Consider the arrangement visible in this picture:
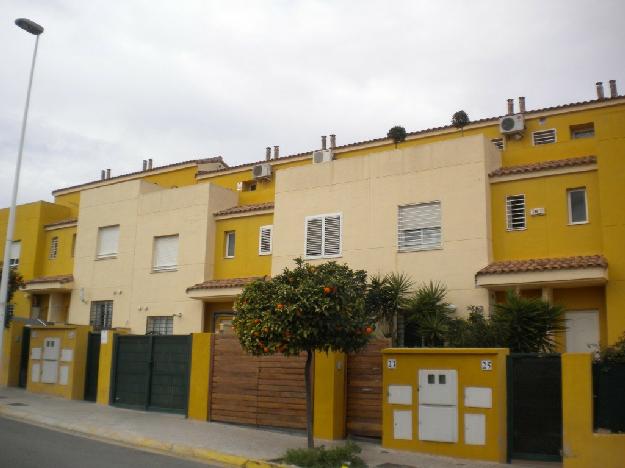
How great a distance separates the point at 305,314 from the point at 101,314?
16.1 meters

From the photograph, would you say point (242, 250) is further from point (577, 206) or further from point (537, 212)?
point (577, 206)

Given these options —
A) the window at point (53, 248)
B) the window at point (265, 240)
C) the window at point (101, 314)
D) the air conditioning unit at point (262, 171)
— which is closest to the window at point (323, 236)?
the window at point (265, 240)

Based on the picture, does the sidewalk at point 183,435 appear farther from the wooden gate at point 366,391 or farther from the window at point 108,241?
the window at point 108,241

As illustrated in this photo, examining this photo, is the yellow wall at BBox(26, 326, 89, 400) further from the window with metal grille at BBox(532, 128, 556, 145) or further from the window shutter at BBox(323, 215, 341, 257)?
the window with metal grille at BBox(532, 128, 556, 145)

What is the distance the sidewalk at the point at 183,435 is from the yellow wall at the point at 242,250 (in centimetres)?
615

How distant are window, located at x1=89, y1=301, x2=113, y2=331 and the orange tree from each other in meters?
14.3

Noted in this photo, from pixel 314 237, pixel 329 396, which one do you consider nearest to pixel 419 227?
pixel 314 237

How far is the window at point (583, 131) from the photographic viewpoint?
23.2m

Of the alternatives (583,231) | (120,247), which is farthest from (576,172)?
(120,247)

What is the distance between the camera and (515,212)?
17.0 meters

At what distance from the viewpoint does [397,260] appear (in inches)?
706

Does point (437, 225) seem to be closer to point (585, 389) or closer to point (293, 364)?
point (293, 364)

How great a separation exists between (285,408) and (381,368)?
8.10 feet

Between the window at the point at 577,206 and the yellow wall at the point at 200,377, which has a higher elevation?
the window at the point at 577,206
